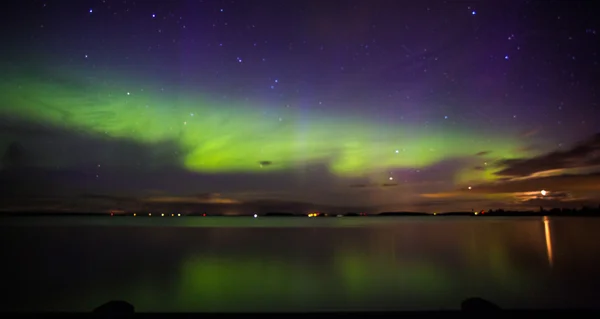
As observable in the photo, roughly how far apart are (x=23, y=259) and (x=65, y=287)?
12.2 metres

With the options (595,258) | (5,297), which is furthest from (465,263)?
(5,297)

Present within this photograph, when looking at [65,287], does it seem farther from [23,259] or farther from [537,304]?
[537,304]

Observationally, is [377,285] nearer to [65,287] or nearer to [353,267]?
[353,267]

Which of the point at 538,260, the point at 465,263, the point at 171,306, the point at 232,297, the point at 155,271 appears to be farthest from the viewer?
the point at 538,260

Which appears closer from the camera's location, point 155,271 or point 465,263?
point 155,271

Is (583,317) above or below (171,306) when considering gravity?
above

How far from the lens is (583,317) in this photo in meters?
5.48

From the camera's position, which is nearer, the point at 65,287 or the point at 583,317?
the point at 583,317

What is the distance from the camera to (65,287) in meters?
Answer: 17.0

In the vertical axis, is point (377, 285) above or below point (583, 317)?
below

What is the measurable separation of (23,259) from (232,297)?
1815cm

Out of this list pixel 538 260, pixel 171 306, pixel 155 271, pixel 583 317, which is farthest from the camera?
pixel 538 260

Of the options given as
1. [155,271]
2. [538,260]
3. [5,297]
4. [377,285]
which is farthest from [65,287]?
[538,260]

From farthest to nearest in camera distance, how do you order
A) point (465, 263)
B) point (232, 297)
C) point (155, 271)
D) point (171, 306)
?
point (465, 263) < point (155, 271) < point (232, 297) < point (171, 306)
